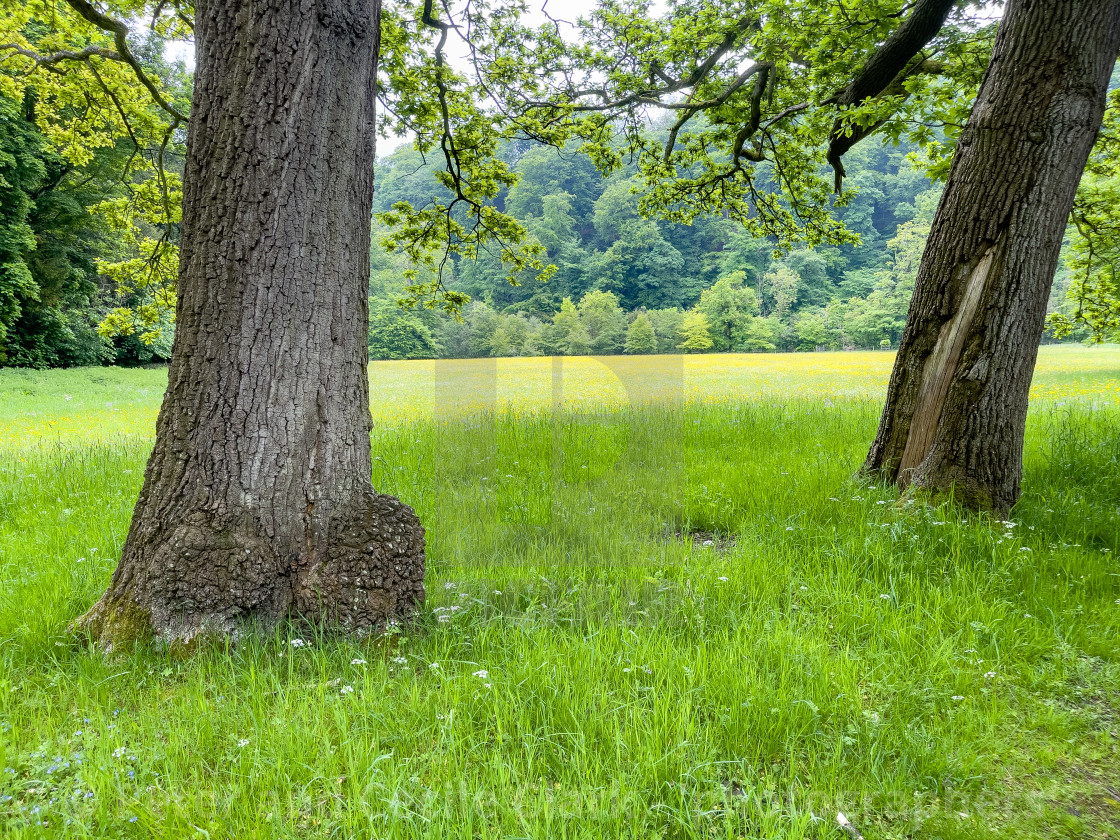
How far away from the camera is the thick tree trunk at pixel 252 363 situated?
253 centimetres

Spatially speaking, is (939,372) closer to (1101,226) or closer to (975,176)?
(975,176)

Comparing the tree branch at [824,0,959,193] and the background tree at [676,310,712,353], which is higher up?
the tree branch at [824,0,959,193]

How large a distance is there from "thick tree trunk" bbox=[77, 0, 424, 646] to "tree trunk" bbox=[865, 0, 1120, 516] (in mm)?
4227

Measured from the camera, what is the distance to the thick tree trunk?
2.53 m

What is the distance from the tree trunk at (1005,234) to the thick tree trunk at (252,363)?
4.23m

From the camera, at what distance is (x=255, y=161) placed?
2.55 meters

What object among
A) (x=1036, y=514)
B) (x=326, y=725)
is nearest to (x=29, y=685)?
(x=326, y=725)

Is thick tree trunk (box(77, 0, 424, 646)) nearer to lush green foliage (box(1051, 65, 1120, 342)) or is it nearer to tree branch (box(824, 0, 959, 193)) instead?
tree branch (box(824, 0, 959, 193))

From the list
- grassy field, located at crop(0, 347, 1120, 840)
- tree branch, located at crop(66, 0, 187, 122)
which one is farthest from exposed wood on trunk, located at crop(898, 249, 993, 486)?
tree branch, located at crop(66, 0, 187, 122)

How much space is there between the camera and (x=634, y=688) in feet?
7.26

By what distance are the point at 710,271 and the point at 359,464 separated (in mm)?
45222

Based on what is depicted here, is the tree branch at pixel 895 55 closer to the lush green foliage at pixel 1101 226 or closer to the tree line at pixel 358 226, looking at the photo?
the tree line at pixel 358 226

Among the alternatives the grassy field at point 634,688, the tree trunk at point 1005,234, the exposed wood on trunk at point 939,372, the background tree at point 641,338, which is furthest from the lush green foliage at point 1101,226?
the background tree at point 641,338

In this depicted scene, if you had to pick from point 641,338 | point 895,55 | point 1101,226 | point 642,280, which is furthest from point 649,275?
point 895,55
